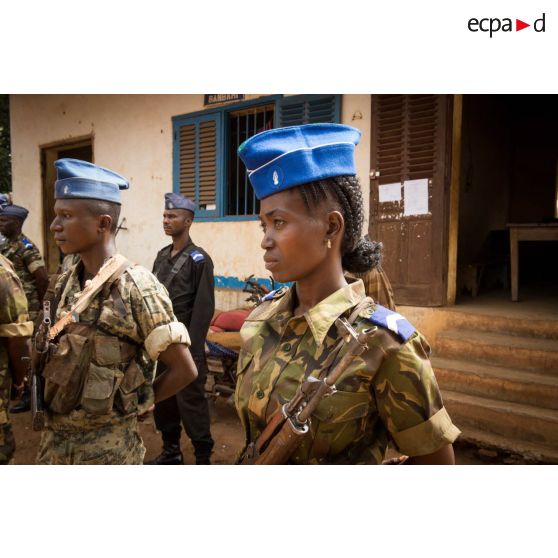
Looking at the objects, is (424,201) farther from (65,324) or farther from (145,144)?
(145,144)

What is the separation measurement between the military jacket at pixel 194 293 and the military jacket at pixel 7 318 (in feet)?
4.43

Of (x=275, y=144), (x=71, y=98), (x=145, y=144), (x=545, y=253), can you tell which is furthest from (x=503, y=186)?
(x=275, y=144)

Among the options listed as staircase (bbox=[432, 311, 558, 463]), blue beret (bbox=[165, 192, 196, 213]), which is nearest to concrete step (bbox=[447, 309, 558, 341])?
staircase (bbox=[432, 311, 558, 463])

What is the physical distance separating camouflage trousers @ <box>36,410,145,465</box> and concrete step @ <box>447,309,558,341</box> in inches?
139

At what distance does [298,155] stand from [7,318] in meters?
1.78

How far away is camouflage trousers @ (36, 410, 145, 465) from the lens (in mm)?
1947

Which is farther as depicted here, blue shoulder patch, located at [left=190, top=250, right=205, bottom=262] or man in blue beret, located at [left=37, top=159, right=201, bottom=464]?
blue shoulder patch, located at [left=190, top=250, right=205, bottom=262]

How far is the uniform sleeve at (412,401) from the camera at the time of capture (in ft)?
3.80

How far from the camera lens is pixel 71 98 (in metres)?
7.75

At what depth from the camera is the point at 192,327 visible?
11.8 ft

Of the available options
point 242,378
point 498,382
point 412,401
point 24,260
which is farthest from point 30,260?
point 412,401

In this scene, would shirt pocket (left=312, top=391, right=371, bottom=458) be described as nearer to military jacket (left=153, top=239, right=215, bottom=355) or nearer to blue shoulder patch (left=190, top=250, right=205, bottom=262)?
military jacket (left=153, top=239, right=215, bottom=355)

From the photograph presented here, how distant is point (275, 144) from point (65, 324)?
121cm
